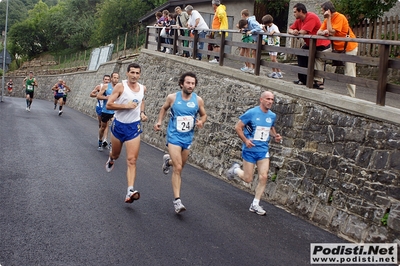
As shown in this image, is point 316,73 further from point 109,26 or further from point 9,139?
point 109,26

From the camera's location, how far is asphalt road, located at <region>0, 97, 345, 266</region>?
499 centimetres

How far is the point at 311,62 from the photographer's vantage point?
909cm

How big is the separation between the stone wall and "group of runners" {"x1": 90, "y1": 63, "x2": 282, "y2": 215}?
98 cm

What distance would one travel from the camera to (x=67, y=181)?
26.8ft

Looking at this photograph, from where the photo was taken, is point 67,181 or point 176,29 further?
point 176,29

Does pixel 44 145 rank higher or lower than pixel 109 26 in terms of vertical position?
lower

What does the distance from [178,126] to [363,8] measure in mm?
10043

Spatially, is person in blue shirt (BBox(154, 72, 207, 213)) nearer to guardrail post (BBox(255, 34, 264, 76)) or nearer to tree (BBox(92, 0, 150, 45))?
guardrail post (BBox(255, 34, 264, 76))

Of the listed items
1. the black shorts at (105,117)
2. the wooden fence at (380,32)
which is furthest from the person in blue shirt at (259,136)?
the wooden fence at (380,32)

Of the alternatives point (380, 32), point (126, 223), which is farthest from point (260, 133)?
point (380, 32)

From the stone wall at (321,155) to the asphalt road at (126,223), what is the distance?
0.44 metres

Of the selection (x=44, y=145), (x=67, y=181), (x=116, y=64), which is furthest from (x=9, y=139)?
(x=116, y=64)

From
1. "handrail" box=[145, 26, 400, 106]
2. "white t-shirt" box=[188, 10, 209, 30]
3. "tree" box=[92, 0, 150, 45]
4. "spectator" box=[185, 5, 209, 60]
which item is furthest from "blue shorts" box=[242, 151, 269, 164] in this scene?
"tree" box=[92, 0, 150, 45]

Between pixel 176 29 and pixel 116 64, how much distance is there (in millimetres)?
8752
